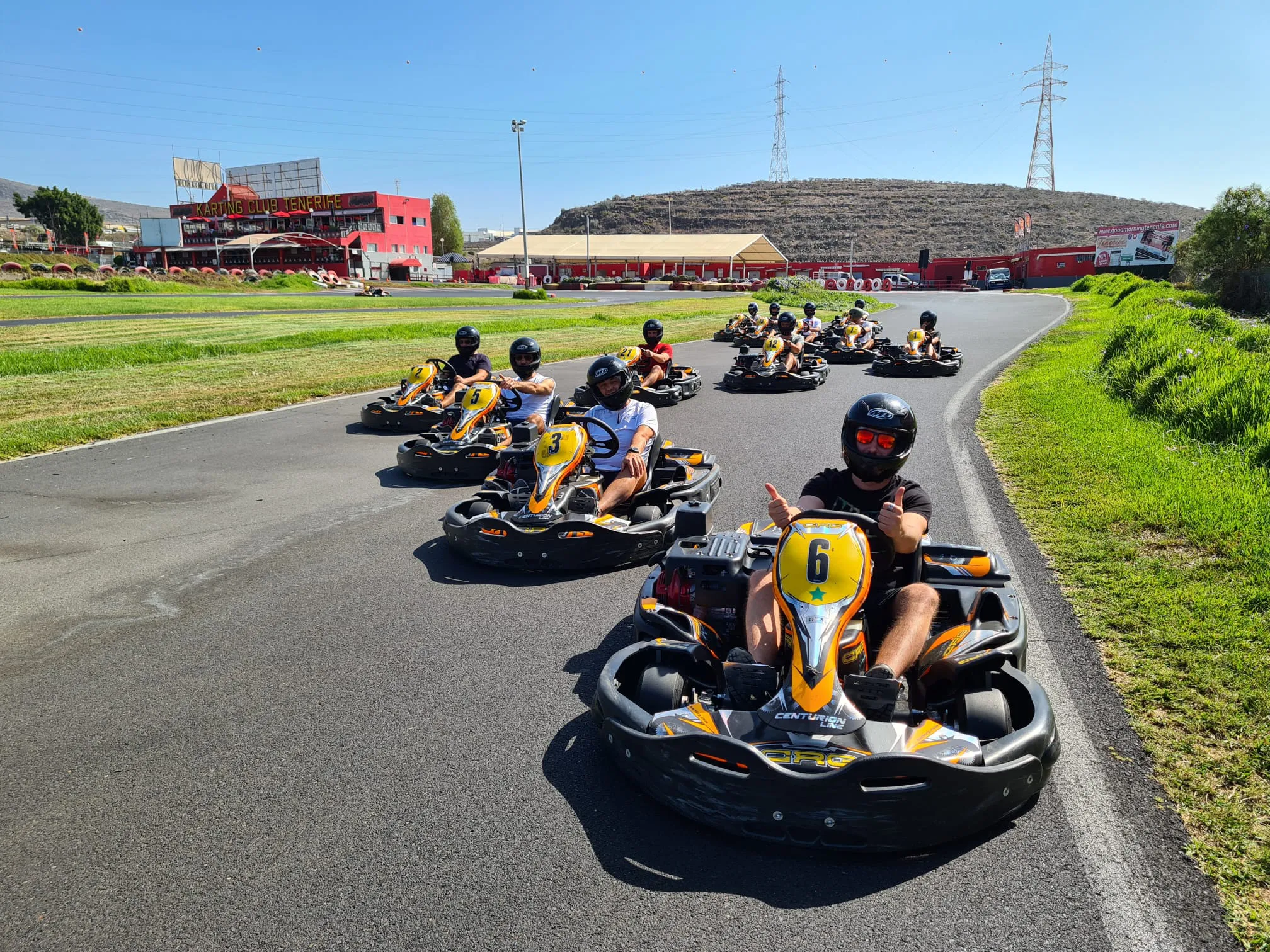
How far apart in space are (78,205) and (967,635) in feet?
369

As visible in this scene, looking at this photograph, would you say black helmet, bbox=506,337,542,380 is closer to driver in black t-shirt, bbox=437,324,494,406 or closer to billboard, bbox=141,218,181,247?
driver in black t-shirt, bbox=437,324,494,406

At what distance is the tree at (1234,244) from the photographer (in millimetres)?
31234

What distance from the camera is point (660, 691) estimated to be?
348 cm

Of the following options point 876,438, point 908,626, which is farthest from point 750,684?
point 876,438

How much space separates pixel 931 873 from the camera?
281cm

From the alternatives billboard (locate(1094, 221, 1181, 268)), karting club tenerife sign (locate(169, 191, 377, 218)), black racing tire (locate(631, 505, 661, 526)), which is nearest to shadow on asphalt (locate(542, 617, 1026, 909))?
black racing tire (locate(631, 505, 661, 526))

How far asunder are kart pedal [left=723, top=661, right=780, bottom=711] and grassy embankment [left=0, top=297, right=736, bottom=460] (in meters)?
9.50

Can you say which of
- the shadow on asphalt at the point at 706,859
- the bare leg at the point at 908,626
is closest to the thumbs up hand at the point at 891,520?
the bare leg at the point at 908,626

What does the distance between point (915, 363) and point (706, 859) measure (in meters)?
14.7

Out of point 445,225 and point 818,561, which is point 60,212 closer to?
point 445,225

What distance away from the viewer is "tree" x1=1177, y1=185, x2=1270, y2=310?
3123 centimetres

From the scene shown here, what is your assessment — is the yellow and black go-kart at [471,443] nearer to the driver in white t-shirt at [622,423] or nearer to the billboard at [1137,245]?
the driver in white t-shirt at [622,423]

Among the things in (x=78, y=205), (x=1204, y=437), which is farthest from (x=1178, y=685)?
(x=78, y=205)

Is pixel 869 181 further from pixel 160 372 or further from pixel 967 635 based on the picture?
pixel 967 635
